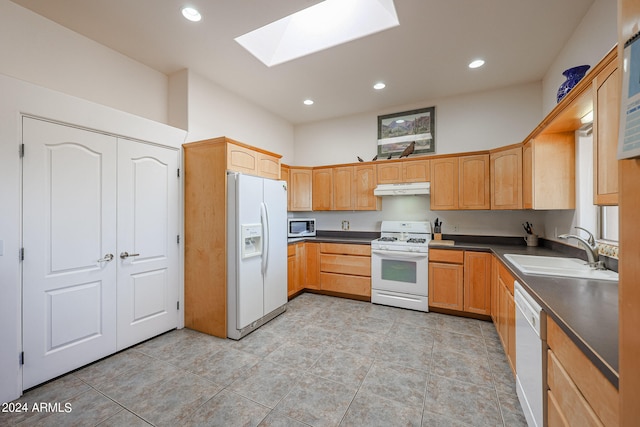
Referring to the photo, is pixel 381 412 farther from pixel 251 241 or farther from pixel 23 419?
pixel 23 419

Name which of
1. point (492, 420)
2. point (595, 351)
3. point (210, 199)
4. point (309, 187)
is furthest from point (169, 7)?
point (492, 420)

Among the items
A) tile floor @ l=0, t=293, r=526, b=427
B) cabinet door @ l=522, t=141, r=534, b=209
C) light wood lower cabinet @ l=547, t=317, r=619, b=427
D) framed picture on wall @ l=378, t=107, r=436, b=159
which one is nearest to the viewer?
light wood lower cabinet @ l=547, t=317, r=619, b=427

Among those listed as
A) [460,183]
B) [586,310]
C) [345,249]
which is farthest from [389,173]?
[586,310]

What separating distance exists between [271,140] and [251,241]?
7.26 feet

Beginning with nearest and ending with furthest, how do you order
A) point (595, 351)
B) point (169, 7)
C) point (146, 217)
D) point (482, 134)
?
point (595, 351) → point (169, 7) → point (146, 217) → point (482, 134)

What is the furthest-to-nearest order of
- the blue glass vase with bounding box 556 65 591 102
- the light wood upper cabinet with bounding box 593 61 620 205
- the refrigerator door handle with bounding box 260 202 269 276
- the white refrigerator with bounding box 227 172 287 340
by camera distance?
the refrigerator door handle with bounding box 260 202 269 276 < the white refrigerator with bounding box 227 172 287 340 < the blue glass vase with bounding box 556 65 591 102 < the light wood upper cabinet with bounding box 593 61 620 205

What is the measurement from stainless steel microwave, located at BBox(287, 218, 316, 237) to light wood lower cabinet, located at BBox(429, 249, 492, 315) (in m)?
1.99

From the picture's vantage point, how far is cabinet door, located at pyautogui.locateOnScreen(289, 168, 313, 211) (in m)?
4.56

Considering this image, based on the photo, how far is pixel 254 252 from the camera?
2986mm

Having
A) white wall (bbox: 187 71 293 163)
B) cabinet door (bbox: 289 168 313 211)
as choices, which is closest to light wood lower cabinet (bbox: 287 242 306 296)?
cabinet door (bbox: 289 168 313 211)

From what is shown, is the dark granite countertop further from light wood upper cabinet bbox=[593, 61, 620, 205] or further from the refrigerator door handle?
the refrigerator door handle

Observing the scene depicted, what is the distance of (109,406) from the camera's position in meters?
1.80

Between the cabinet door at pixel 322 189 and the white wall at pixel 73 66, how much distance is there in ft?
7.85

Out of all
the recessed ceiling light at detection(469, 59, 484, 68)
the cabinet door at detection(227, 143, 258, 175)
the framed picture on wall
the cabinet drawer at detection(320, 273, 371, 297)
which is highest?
the recessed ceiling light at detection(469, 59, 484, 68)
